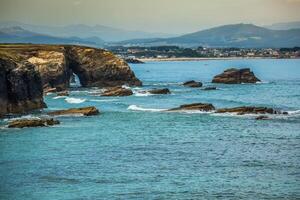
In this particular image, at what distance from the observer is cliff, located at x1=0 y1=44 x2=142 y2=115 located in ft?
301

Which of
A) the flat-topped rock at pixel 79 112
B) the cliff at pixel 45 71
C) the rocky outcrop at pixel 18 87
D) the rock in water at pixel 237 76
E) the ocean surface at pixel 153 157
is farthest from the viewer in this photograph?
the rock in water at pixel 237 76

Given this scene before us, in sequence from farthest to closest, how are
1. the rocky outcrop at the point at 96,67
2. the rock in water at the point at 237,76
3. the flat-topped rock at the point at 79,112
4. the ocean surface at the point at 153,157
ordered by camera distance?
the rock in water at the point at 237,76 < the rocky outcrop at the point at 96,67 < the flat-topped rock at the point at 79,112 < the ocean surface at the point at 153,157

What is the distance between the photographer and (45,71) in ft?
419

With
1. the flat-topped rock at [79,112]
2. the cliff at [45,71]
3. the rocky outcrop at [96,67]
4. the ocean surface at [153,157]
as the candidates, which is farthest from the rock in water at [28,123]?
the rocky outcrop at [96,67]

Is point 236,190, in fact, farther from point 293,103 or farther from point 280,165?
point 293,103

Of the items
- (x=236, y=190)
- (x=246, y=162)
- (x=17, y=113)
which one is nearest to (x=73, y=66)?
(x=17, y=113)

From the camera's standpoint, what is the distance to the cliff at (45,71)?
301 ft

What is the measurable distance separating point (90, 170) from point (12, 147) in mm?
13497

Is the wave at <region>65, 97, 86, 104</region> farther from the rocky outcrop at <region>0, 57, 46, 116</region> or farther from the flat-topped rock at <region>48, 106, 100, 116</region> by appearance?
the flat-topped rock at <region>48, 106, 100, 116</region>

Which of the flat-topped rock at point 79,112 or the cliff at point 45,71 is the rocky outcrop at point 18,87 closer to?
the cliff at point 45,71

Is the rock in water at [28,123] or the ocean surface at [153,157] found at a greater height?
the rock in water at [28,123]

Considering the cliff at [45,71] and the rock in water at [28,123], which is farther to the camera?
the cliff at [45,71]

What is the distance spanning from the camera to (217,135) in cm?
7100

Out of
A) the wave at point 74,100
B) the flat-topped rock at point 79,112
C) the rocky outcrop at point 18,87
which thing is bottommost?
the wave at point 74,100
